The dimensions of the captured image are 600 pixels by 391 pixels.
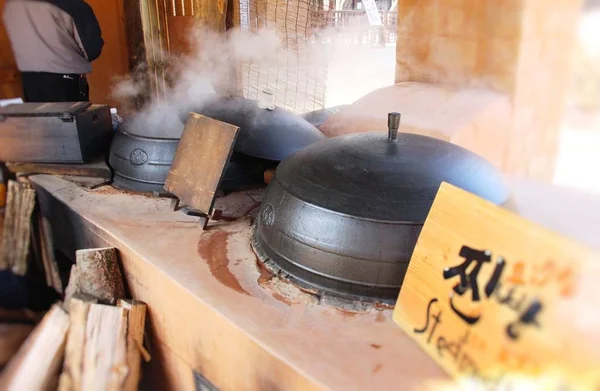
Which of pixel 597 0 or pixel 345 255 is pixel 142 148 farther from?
pixel 597 0

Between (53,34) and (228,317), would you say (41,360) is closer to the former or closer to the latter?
(228,317)

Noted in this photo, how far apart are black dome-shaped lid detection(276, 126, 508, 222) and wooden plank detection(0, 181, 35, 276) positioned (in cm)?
209

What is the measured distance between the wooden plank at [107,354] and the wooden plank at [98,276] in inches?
5.3

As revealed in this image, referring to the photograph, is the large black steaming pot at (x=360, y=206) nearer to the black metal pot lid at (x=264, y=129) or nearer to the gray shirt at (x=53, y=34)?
the black metal pot lid at (x=264, y=129)

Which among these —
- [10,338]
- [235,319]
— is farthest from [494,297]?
[10,338]

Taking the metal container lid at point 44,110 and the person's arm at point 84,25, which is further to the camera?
the person's arm at point 84,25

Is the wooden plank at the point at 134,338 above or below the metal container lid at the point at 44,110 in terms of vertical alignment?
below

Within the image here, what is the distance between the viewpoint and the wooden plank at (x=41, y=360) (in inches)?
99.2

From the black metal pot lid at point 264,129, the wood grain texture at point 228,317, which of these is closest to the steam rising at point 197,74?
the black metal pot lid at point 264,129

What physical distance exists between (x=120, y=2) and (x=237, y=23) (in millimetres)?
2034

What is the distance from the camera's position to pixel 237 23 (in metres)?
5.06

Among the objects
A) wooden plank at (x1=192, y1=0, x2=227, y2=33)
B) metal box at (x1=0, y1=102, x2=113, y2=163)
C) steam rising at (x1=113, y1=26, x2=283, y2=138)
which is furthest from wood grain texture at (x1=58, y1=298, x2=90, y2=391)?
wooden plank at (x1=192, y1=0, x2=227, y2=33)

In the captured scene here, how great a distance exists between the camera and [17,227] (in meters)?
3.53

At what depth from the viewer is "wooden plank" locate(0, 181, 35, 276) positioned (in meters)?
3.51
